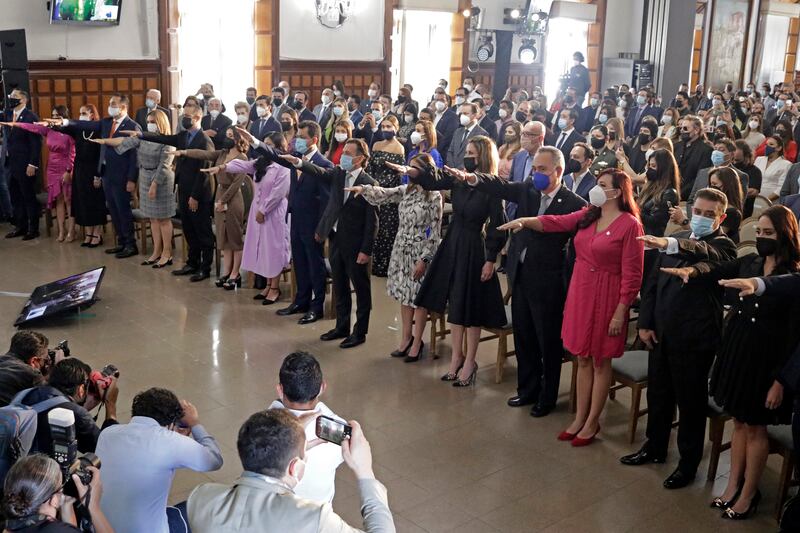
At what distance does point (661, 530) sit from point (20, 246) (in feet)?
25.5

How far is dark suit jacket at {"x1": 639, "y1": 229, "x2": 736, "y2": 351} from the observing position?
4.31 metres

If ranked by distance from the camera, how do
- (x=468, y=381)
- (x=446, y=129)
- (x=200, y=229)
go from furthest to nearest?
1. (x=446, y=129)
2. (x=200, y=229)
3. (x=468, y=381)

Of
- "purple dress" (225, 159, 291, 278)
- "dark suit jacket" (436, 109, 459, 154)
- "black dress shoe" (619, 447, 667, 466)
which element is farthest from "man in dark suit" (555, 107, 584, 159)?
"black dress shoe" (619, 447, 667, 466)

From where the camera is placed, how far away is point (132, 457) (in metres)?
3.07

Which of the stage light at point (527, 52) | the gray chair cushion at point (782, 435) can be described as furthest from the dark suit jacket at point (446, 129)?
the stage light at point (527, 52)

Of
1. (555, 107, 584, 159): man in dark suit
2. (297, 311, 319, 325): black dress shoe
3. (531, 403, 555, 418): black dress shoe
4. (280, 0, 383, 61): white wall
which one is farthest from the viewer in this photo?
(280, 0, 383, 61): white wall

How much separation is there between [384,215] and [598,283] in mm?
3596

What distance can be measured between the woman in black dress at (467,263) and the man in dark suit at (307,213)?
1413 mm

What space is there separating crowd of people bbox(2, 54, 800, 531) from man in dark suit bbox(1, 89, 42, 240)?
0.02 metres

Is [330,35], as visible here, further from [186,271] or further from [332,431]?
[332,431]

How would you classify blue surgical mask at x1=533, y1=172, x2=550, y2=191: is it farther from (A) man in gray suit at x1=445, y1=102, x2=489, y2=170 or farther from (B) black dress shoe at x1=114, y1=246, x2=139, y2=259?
(B) black dress shoe at x1=114, y1=246, x2=139, y2=259

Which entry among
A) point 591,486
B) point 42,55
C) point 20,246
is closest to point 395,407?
point 591,486

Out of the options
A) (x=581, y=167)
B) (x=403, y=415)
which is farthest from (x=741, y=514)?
(x=581, y=167)

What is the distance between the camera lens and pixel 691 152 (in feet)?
29.0
